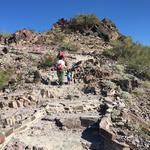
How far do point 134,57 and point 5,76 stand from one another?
24.6 feet

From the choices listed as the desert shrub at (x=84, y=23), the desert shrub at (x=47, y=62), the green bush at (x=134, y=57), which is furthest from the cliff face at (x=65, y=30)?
the desert shrub at (x=47, y=62)

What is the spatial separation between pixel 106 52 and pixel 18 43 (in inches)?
204

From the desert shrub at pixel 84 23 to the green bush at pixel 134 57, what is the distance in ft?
16.2

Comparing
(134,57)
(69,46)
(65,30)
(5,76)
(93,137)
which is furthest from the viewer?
(65,30)

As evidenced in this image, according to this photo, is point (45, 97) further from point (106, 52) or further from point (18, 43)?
point (18, 43)

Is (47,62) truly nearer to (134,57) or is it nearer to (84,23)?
(134,57)

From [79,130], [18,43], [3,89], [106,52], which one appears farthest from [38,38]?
[79,130]

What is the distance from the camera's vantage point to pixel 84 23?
90.2 feet

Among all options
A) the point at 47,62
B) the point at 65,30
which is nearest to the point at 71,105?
the point at 47,62

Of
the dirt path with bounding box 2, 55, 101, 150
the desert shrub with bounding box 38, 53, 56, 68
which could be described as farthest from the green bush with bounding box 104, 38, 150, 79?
the dirt path with bounding box 2, 55, 101, 150

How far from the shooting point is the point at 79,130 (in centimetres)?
989

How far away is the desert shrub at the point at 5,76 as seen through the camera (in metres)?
14.9

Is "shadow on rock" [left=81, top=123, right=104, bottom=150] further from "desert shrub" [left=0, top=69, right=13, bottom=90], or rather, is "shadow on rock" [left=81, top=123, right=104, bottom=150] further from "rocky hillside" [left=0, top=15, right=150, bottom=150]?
"desert shrub" [left=0, top=69, right=13, bottom=90]

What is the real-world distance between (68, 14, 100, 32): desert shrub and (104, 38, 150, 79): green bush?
495 cm
